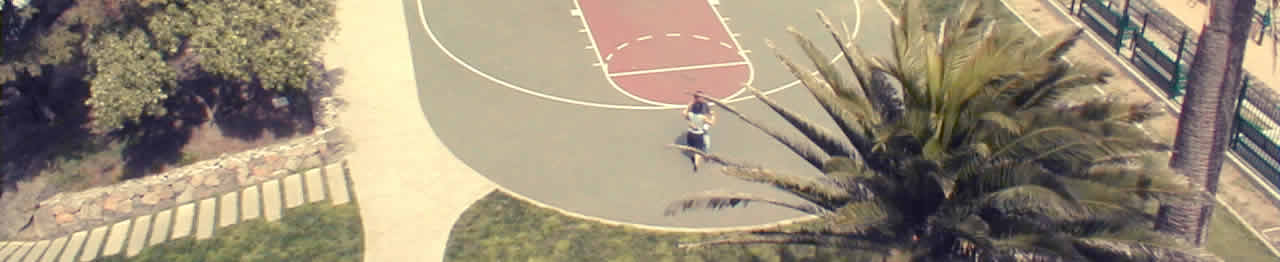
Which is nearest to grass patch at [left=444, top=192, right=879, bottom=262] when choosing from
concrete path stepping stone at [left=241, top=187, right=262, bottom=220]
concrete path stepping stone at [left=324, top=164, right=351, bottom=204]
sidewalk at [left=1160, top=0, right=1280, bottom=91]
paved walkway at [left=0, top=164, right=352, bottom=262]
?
concrete path stepping stone at [left=324, top=164, right=351, bottom=204]

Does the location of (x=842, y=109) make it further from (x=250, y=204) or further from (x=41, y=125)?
(x=41, y=125)

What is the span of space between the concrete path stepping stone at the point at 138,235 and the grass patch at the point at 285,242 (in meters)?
0.29

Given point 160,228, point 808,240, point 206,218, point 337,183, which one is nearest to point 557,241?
point 337,183

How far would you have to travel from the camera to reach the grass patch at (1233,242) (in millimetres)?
25188

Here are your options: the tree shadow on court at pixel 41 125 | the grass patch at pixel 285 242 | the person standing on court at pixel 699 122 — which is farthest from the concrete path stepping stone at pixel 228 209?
the person standing on court at pixel 699 122

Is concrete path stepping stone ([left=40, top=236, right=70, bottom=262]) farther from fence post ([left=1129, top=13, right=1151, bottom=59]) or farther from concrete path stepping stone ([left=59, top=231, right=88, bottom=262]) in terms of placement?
fence post ([left=1129, top=13, right=1151, bottom=59])

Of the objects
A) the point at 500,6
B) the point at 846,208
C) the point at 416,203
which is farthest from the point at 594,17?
the point at 846,208

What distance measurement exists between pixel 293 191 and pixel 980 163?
723 inches

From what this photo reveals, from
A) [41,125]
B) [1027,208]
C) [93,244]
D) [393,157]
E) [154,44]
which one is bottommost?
[93,244]

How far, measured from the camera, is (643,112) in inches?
1253

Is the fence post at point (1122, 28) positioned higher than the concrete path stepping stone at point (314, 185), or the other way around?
the concrete path stepping stone at point (314, 185)

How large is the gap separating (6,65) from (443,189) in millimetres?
11256

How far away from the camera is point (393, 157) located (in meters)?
30.0

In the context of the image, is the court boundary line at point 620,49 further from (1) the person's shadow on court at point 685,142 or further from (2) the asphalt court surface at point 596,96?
(1) the person's shadow on court at point 685,142
